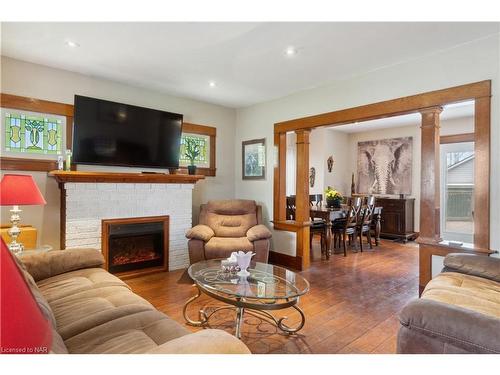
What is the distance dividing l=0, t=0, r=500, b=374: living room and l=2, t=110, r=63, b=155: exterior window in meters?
0.02

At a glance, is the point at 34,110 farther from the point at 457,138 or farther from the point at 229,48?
the point at 457,138

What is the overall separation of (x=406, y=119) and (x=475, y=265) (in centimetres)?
453

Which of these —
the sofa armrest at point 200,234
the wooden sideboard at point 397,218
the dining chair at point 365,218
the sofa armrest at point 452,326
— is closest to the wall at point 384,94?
the sofa armrest at point 200,234

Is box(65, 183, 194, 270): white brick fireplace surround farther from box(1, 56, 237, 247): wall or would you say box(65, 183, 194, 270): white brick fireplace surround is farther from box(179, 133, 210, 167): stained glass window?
box(179, 133, 210, 167): stained glass window

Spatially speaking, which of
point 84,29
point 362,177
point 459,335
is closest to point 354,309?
point 459,335

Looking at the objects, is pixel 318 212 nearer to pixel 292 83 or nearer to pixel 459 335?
pixel 292 83

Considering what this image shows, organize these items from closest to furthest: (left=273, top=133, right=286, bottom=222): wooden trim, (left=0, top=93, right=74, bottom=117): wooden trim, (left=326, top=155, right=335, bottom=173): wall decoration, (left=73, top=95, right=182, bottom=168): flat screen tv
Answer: (left=0, top=93, right=74, bottom=117): wooden trim → (left=73, top=95, right=182, bottom=168): flat screen tv → (left=273, top=133, right=286, bottom=222): wooden trim → (left=326, top=155, right=335, bottom=173): wall decoration

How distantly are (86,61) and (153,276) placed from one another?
267cm

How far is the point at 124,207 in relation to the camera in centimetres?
380

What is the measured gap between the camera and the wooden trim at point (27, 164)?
3201 mm

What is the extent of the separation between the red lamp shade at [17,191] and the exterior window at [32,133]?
98cm

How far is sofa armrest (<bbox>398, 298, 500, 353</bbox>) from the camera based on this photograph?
133 cm

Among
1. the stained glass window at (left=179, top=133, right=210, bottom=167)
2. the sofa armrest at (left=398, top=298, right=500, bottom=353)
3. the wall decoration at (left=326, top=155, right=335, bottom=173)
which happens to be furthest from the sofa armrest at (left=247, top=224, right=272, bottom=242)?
the wall decoration at (left=326, top=155, right=335, bottom=173)

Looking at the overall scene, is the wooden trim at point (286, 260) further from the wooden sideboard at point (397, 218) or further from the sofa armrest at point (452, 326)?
the wooden sideboard at point (397, 218)
